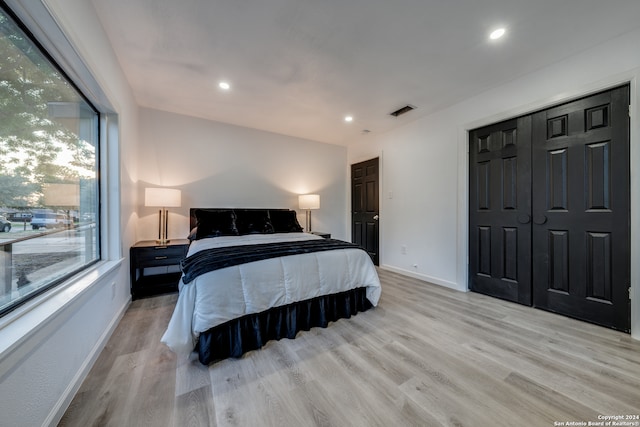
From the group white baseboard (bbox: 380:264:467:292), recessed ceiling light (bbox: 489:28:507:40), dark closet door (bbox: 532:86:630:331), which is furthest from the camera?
white baseboard (bbox: 380:264:467:292)

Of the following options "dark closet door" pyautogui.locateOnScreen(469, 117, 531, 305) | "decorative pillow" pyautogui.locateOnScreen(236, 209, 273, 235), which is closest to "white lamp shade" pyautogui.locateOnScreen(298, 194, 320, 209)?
"decorative pillow" pyautogui.locateOnScreen(236, 209, 273, 235)

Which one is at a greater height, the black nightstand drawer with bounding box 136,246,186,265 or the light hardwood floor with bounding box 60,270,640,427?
the black nightstand drawer with bounding box 136,246,186,265

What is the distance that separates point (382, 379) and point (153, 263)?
268cm

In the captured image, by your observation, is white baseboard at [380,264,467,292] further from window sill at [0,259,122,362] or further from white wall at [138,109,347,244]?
window sill at [0,259,122,362]

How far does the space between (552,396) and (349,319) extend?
138 centimetres

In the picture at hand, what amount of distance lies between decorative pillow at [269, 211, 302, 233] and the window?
2.20m

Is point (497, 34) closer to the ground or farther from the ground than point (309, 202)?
farther from the ground

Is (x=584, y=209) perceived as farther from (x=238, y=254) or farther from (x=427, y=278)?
(x=238, y=254)

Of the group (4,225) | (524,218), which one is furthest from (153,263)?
(524,218)

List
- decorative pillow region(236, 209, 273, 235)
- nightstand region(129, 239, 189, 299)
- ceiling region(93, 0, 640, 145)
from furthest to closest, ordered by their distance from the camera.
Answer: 1. decorative pillow region(236, 209, 273, 235)
2. nightstand region(129, 239, 189, 299)
3. ceiling region(93, 0, 640, 145)

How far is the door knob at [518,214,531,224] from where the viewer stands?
8.30 ft

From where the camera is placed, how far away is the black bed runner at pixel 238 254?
1.72 metres

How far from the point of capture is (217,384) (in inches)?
55.7

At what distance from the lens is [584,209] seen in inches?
85.9
